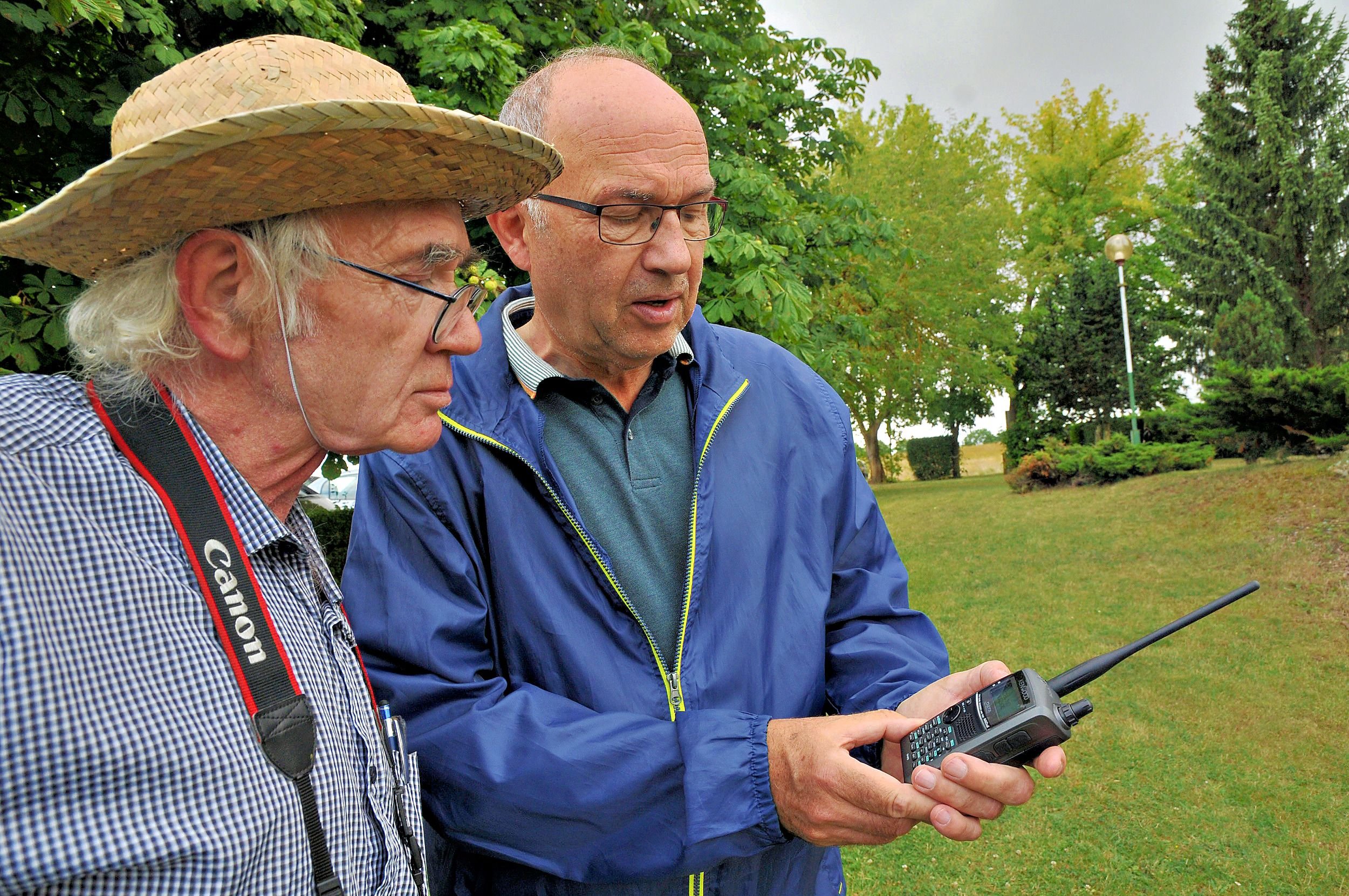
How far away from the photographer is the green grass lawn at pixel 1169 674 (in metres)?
5.36

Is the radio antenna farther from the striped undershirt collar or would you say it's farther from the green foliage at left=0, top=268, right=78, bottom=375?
the green foliage at left=0, top=268, right=78, bottom=375

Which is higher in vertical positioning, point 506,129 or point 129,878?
point 506,129

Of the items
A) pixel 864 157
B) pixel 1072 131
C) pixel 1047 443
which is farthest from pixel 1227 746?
pixel 1072 131

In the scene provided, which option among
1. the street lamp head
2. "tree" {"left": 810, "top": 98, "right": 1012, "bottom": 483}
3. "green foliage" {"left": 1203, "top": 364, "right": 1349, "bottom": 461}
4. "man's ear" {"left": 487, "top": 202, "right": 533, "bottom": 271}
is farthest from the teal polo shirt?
"tree" {"left": 810, "top": 98, "right": 1012, "bottom": 483}

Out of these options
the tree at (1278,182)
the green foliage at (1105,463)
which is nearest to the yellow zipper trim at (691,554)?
the green foliage at (1105,463)

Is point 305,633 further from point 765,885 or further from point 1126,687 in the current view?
point 1126,687

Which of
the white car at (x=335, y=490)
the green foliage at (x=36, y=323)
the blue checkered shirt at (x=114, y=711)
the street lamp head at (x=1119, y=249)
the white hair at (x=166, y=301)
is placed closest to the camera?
the blue checkered shirt at (x=114, y=711)

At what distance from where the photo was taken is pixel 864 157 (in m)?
24.7

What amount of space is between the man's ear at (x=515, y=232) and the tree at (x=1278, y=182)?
22750mm

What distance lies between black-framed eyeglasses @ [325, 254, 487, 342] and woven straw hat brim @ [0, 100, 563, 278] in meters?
0.11

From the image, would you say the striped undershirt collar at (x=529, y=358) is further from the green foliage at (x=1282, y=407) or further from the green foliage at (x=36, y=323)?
the green foliage at (x=1282, y=407)

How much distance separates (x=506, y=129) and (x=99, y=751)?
1.12m

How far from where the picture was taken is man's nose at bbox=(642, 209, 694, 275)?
2.23 meters

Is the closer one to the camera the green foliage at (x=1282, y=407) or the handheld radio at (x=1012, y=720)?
the handheld radio at (x=1012, y=720)
